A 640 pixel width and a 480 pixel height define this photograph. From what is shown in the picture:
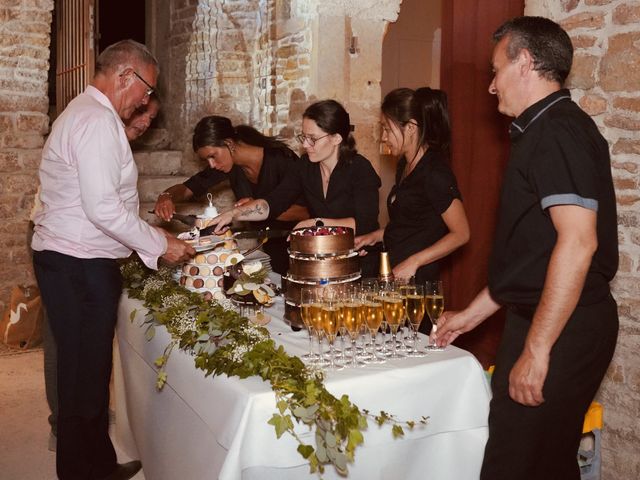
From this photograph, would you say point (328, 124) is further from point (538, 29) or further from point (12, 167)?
point (12, 167)

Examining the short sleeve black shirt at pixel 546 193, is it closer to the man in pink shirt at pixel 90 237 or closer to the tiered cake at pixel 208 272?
the tiered cake at pixel 208 272

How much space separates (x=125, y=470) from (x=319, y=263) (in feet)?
5.12

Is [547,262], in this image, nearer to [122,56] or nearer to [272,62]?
[122,56]

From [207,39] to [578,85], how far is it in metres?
4.35

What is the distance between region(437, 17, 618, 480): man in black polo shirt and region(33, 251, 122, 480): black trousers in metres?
1.60

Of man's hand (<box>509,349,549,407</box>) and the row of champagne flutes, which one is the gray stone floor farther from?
man's hand (<box>509,349,549,407</box>)

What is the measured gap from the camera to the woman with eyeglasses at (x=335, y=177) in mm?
3383

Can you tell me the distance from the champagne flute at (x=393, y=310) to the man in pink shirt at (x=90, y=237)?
0.99 metres

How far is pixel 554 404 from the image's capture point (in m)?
2.05

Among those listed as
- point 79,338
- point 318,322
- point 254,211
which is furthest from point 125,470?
point 318,322

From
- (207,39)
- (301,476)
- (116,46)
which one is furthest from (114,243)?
(207,39)

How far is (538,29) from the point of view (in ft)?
6.62

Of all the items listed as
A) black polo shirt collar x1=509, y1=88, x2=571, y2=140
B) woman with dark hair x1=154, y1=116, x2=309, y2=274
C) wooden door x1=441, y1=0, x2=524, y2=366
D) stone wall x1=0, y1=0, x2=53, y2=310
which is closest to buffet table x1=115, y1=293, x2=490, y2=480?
black polo shirt collar x1=509, y1=88, x2=571, y2=140

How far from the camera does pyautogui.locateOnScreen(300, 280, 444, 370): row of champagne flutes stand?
2.19 meters
